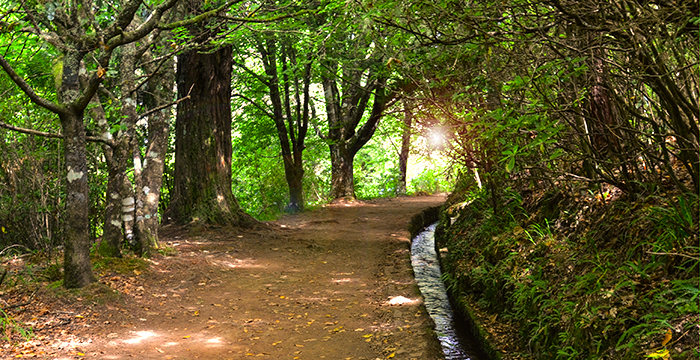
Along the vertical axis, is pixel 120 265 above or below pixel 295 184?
below

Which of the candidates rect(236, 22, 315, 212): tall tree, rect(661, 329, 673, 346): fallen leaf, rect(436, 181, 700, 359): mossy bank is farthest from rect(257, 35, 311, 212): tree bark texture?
rect(661, 329, 673, 346): fallen leaf

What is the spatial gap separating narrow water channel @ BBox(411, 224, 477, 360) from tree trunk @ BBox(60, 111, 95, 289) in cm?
449

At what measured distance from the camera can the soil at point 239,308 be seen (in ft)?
17.7

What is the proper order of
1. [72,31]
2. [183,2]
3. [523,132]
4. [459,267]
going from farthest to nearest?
[183,2] < [459,267] < [72,31] < [523,132]

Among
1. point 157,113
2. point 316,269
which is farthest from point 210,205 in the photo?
point 316,269

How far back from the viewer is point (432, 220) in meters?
17.0

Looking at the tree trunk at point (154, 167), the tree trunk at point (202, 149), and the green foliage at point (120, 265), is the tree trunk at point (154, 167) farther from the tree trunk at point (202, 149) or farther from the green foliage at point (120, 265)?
the tree trunk at point (202, 149)

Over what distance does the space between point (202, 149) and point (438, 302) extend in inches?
250

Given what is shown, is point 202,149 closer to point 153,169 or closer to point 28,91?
point 153,169

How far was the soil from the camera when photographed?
539 centimetres

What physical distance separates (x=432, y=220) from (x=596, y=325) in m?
13.1

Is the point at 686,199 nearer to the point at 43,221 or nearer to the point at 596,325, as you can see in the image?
the point at 596,325

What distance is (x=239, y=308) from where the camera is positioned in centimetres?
702

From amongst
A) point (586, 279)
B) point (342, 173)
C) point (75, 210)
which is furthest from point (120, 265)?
point (342, 173)
